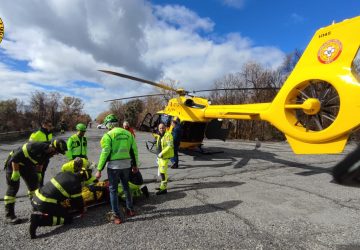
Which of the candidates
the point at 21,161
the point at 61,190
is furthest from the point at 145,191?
the point at 21,161

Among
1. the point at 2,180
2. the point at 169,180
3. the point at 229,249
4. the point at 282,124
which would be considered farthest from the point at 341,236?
the point at 2,180

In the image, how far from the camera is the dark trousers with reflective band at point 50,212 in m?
4.71

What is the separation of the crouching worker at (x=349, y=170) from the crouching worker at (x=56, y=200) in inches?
177

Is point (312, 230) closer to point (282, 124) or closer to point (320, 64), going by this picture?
point (282, 124)

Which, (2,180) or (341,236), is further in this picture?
(2,180)

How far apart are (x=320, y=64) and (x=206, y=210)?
12.6ft

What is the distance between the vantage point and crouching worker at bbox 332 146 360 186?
150 cm

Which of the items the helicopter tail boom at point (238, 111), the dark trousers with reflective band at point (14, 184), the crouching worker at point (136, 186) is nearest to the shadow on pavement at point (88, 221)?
the crouching worker at point (136, 186)

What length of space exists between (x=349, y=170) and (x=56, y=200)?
15.3ft

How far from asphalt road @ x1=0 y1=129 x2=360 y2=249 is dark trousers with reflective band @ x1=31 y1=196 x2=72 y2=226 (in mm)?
145

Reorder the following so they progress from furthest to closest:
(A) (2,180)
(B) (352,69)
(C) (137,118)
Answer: (C) (137,118)
(A) (2,180)
(B) (352,69)

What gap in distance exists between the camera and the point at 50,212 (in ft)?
15.6

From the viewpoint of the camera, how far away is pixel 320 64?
583 centimetres

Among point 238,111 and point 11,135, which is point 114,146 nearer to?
point 238,111
